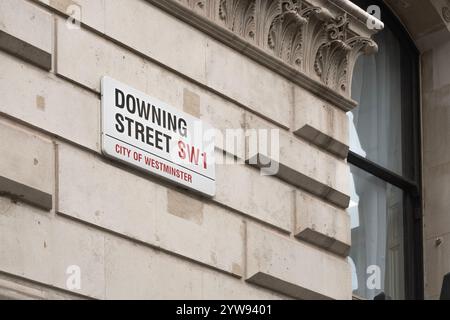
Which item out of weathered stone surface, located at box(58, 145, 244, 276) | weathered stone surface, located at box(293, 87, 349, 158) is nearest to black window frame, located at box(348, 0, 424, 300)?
weathered stone surface, located at box(293, 87, 349, 158)

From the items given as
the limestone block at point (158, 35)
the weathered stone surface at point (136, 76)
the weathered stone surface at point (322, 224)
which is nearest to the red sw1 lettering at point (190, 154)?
the weathered stone surface at point (136, 76)

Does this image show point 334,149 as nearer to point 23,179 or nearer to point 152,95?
point 152,95

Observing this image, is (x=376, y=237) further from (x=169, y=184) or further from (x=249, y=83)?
(x=169, y=184)

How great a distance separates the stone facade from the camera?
13.3 meters

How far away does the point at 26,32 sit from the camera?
1351 cm

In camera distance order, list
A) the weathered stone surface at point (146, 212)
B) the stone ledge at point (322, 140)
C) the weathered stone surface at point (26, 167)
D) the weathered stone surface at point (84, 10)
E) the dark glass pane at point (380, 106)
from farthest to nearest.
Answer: the dark glass pane at point (380, 106) < the stone ledge at point (322, 140) < the weathered stone surface at point (84, 10) < the weathered stone surface at point (146, 212) < the weathered stone surface at point (26, 167)

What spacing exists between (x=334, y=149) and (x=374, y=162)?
13.4 ft

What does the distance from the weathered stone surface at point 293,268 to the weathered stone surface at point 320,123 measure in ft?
4.06

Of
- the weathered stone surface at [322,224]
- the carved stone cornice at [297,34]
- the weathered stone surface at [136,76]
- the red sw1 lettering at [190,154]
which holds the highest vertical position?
the carved stone cornice at [297,34]

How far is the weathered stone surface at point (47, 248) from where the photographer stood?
504 inches

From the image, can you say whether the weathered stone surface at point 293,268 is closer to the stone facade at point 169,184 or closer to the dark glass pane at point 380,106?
the stone facade at point 169,184

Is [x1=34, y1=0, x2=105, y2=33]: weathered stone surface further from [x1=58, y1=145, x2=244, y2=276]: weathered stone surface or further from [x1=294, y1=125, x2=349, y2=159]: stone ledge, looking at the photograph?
[x1=294, y1=125, x2=349, y2=159]: stone ledge

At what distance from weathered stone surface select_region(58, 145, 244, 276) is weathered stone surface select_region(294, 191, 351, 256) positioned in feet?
3.69
